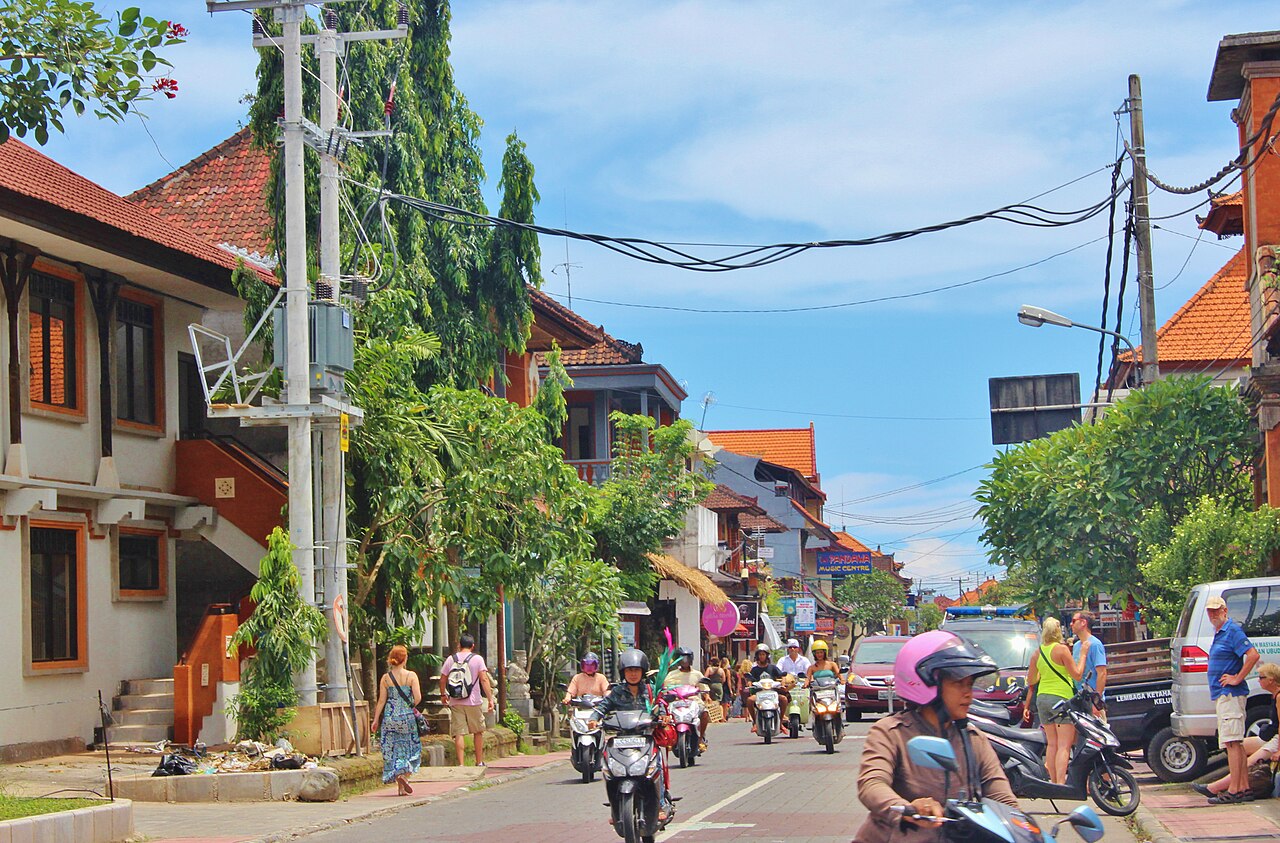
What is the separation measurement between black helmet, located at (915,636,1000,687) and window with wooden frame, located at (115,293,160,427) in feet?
60.5

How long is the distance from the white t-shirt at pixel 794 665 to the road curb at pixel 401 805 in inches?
221

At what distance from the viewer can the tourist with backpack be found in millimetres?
21250

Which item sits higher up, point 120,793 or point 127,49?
point 127,49

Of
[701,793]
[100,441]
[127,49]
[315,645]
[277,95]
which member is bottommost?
[701,793]

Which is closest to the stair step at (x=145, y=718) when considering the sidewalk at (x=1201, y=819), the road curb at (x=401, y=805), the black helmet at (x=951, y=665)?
the road curb at (x=401, y=805)

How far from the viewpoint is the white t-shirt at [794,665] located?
28078 millimetres

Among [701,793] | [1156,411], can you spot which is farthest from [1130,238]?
[701,793]

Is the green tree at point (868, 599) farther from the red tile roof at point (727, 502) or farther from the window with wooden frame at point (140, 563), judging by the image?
the window with wooden frame at point (140, 563)

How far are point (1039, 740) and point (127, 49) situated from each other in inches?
372

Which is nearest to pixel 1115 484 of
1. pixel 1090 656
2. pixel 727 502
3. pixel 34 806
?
pixel 1090 656

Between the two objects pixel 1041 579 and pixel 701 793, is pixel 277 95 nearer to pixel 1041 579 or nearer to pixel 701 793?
pixel 701 793

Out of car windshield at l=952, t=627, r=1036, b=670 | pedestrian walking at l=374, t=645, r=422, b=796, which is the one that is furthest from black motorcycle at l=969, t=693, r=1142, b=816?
car windshield at l=952, t=627, r=1036, b=670

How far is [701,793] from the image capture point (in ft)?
57.4

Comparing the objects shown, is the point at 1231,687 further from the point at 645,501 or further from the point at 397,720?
the point at 645,501
